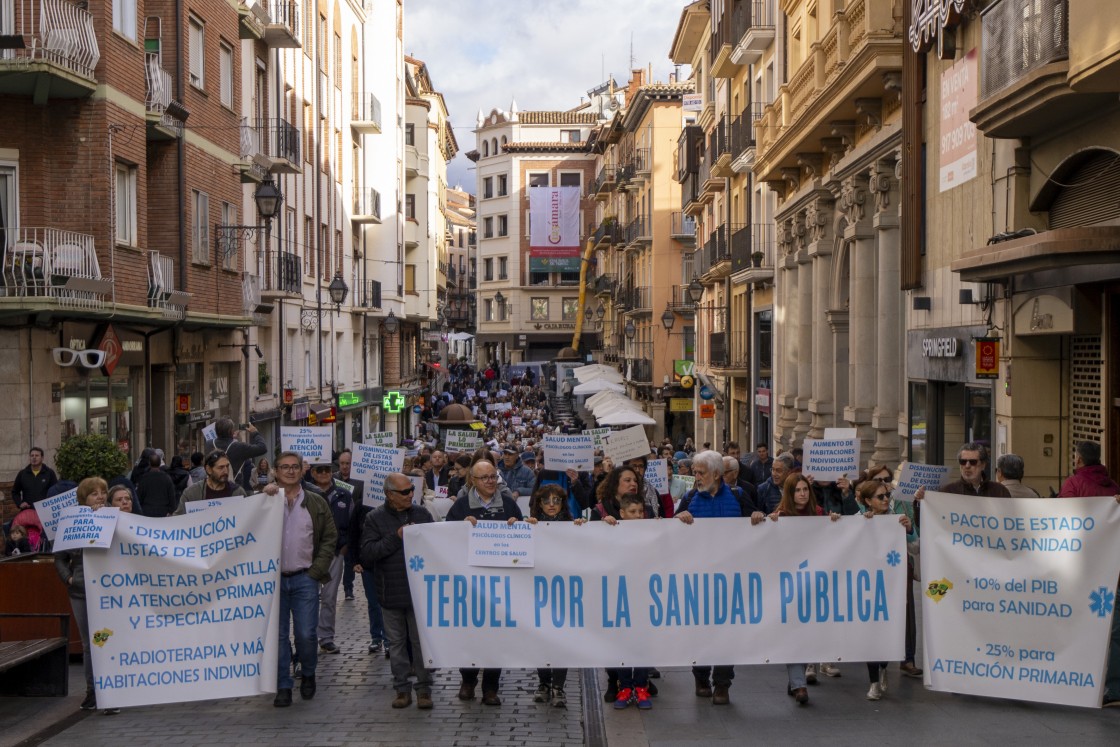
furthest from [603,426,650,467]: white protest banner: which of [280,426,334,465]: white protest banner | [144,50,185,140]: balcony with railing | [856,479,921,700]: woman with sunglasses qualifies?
[144,50,185,140]: balcony with railing

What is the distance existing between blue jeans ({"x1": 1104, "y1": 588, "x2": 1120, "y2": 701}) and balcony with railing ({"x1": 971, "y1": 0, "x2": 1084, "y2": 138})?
5375 mm

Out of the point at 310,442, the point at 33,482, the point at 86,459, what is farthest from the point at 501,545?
the point at 86,459

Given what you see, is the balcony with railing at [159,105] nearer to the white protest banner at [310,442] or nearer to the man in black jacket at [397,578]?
the white protest banner at [310,442]

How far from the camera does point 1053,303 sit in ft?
46.0

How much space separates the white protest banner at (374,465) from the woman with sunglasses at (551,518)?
3500 millimetres

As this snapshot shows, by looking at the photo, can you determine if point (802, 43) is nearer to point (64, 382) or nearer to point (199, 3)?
point (199, 3)

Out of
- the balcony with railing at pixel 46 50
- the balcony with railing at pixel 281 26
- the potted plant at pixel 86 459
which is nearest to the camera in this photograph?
the potted plant at pixel 86 459

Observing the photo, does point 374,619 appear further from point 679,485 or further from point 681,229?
point 681,229

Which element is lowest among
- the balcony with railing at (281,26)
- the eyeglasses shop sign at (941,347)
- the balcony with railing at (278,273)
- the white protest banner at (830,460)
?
the white protest banner at (830,460)

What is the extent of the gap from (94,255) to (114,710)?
10931 millimetres

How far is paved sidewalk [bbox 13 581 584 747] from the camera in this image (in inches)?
333

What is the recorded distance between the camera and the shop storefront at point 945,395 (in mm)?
16484

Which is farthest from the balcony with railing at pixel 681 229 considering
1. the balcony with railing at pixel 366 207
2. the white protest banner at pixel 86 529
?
the white protest banner at pixel 86 529

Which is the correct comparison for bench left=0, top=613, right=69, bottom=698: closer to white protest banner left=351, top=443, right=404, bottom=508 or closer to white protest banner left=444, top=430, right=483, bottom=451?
white protest banner left=351, top=443, right=404, bottom=508
